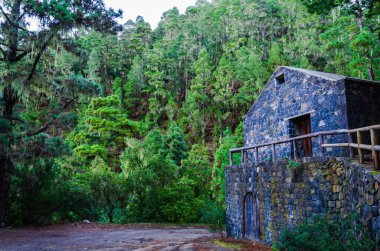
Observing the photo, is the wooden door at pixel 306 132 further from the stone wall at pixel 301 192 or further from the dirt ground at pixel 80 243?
the dirt ground at pixel 80 243

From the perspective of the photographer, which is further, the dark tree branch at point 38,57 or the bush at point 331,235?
the dark tree branch at point 38,57

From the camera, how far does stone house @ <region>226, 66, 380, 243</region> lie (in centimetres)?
711

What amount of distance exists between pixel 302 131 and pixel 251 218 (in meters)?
3.98

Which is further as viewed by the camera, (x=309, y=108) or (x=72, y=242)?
(x=309, y=108)

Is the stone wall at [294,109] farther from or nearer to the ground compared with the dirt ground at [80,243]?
farther from the ground

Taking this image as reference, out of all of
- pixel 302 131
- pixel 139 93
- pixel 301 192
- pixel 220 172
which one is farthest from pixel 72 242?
pixel 139 93

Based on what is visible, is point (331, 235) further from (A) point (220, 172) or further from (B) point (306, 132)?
(A) point (220, 172)

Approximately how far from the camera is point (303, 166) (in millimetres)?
8844

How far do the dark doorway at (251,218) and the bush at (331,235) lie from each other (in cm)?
402

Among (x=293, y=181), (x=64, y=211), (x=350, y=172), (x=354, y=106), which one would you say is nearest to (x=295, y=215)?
(x=293, y=181)

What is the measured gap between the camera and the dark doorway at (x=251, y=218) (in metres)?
11.4

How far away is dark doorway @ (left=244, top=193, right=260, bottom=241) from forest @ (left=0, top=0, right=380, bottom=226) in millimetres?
1404

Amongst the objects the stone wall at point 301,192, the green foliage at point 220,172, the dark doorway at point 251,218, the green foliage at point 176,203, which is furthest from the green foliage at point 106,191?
the dark doorway at point 251,218

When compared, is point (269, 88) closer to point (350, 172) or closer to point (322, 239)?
point (350, 172)
